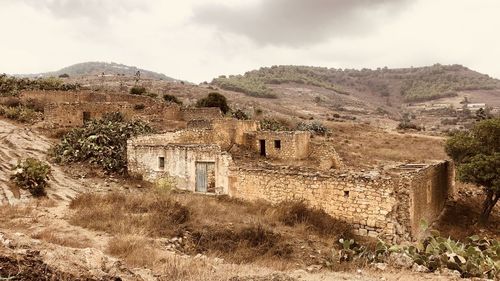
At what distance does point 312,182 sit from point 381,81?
455 ft

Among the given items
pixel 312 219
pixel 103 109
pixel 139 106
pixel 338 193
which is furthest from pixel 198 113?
pixel 312 219

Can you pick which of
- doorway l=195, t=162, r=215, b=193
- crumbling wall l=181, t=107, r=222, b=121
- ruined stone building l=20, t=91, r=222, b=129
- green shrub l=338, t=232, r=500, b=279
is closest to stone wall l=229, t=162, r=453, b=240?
doorway l=195, t=162, r=215, b=193

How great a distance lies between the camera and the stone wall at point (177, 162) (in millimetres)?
14391

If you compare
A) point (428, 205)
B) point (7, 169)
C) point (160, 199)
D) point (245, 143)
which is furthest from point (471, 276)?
point (245, 143)

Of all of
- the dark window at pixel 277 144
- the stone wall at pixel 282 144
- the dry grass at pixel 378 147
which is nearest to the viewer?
the stone wall at pixel 282 144

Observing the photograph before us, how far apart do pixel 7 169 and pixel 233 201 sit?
789 cm

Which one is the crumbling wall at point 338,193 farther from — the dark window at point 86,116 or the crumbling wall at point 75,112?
the dark window at point 86,116

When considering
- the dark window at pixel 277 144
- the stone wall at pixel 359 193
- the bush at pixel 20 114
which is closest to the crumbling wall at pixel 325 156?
the dark window at pixel 277 144

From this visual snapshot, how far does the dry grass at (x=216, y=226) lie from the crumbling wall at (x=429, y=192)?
221 cm

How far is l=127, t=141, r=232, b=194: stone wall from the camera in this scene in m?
14.4

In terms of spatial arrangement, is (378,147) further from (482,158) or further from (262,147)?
(482,158)

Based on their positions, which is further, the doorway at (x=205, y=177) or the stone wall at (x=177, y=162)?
the doorway at (x=205, y=177)

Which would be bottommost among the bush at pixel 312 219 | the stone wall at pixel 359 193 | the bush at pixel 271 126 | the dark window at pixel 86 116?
the bush at pixel 312 219

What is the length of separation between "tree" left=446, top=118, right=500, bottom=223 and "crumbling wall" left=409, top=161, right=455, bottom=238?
25.5 inches
